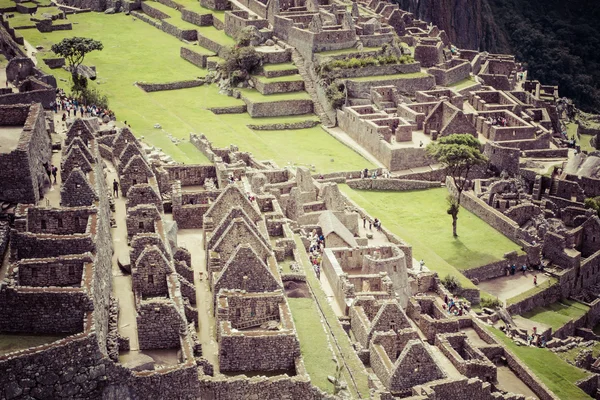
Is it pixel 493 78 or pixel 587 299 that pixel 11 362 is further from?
pixel 493 78

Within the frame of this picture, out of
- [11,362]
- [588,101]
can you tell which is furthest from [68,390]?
[588,101]

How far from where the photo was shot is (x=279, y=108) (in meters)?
83.6

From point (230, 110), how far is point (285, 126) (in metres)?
4.88

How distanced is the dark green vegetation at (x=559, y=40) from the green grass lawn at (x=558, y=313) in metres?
82.3

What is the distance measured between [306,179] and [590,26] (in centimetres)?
13131

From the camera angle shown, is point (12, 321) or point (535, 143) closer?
point (12, 321)

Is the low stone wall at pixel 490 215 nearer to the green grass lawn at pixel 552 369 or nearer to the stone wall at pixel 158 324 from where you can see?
the green grass lawn at pixel 552 369

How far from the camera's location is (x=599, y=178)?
75.8 m

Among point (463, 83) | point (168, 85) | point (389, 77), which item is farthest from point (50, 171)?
point (463, 83)

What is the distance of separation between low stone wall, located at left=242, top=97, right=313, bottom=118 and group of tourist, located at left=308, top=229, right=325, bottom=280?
1142 inches

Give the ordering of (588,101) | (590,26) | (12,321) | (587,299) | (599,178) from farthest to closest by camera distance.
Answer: (590,26) < (588,101) < (599,178) < (587,299) < (12,321)

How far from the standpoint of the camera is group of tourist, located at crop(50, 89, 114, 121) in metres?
59.1

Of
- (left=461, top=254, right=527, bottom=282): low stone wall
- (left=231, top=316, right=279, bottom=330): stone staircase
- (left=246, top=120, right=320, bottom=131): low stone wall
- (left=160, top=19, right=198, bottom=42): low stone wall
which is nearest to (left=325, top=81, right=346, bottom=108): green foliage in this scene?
(left=246, top=120, right=320, bottom=131): low stone wall

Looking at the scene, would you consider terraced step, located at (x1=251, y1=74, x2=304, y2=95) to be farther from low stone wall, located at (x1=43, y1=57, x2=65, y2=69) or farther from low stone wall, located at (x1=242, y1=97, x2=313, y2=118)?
low stone wall, located at (x1=43, y1=57, x2=65, y2=69)
